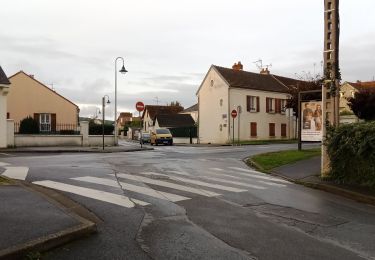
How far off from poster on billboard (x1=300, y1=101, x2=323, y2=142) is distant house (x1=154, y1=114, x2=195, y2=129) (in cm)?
5476

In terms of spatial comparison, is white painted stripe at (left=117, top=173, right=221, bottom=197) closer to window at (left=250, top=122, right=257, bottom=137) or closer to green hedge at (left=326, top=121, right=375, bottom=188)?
green hedge at (left=326, top=121, right=375, bottom=188)

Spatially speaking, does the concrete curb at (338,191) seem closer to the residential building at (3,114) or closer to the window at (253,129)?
the residential building at (3,114)

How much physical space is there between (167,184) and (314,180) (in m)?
4.49

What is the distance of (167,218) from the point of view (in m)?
7.52

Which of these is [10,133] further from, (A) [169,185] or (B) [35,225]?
(B) [35,225]

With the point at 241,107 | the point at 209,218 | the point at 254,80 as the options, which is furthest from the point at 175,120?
the point at 209,218

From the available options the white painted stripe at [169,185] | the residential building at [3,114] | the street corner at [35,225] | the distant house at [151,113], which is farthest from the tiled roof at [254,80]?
the street corner at [35,225]

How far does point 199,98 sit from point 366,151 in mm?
41480

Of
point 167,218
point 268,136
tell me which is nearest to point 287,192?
point 167,218

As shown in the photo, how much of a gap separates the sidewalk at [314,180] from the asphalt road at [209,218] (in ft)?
1.36

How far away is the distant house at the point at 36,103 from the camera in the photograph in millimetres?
41375

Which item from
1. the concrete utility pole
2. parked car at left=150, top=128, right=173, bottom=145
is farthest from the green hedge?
parked car at left=150, top=128, right=173, bottom=145

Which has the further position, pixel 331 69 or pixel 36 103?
pixel 36 103

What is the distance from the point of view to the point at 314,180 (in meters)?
12.9
